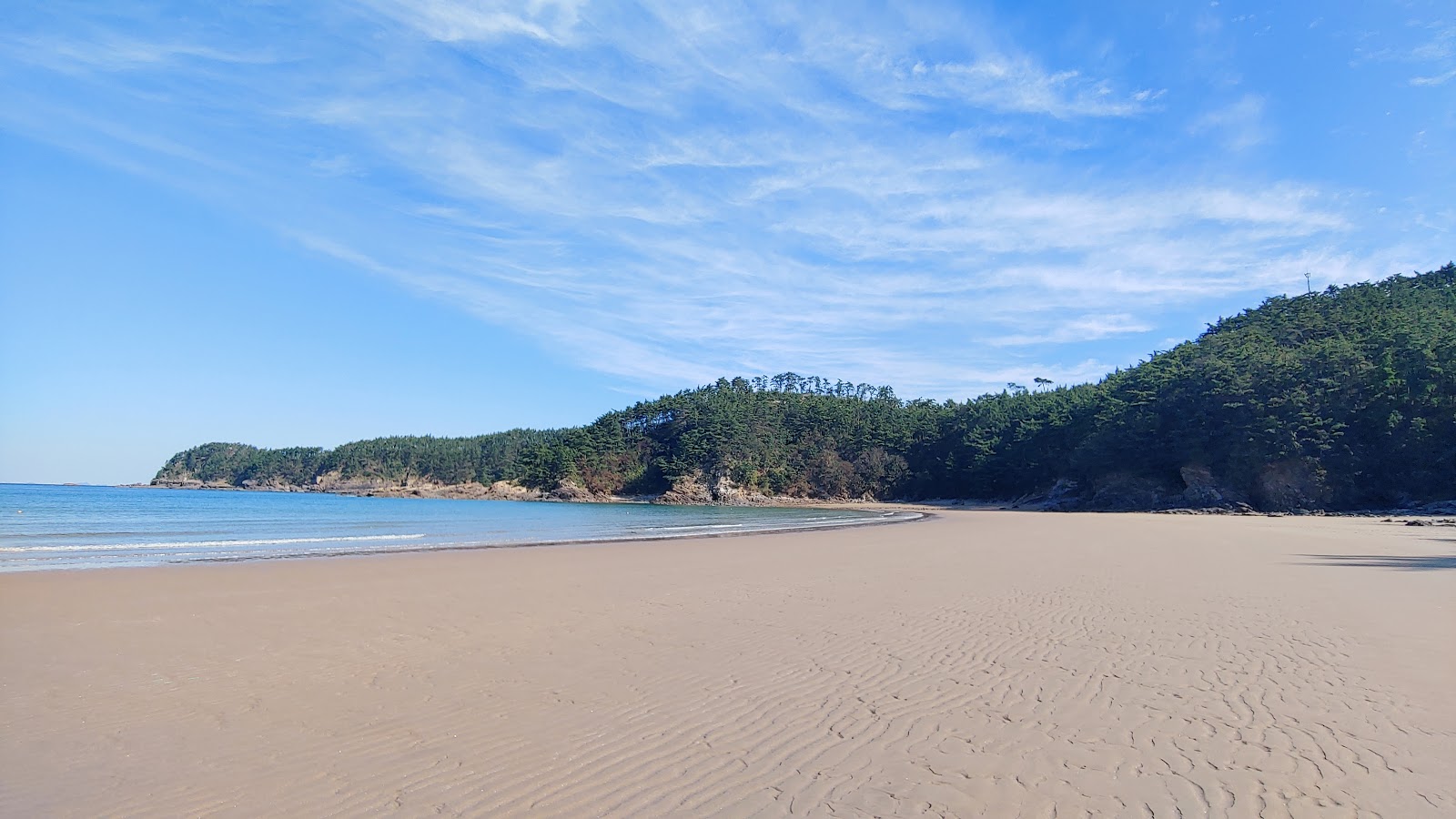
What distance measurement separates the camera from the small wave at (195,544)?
66.1 ft

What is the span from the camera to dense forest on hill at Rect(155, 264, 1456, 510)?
5053 cm

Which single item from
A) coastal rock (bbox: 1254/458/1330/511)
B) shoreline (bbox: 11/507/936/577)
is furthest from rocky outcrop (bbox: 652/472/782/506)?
shoreline (bbox: 11/507/936/577)

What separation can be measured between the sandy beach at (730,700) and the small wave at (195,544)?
9836 mm

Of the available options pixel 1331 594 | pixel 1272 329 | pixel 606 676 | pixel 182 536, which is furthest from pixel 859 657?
pixel 1272 329

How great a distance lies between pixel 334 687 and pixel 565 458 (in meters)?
105

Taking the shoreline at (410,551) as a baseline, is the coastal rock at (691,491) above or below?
above

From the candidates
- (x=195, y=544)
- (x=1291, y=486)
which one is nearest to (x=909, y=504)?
(x=1291, y=486)

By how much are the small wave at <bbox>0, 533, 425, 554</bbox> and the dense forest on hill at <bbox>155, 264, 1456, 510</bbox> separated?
193 ft

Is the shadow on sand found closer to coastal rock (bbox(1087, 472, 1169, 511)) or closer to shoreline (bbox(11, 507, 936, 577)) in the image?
shoreline (bbox(11, 507, 936, 577))

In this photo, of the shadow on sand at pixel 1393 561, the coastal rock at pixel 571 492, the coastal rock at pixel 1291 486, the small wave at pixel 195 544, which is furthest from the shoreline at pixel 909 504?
the small wave at pixel 195 544

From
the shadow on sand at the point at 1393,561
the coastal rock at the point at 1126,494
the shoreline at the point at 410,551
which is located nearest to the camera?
the shoreline at the point at 410,551

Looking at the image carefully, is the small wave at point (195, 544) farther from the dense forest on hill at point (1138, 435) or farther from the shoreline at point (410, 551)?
the dense forest on hill at point (1138, 435)

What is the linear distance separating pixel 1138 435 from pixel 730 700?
67.7 meters

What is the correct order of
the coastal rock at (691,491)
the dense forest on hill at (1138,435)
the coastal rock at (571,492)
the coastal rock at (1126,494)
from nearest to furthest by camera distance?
the dense forest on hill at (1138,435) < the coastal rock at (1126,494) < the coastal rock at (691,491) < the coastal rock at (571,492)
